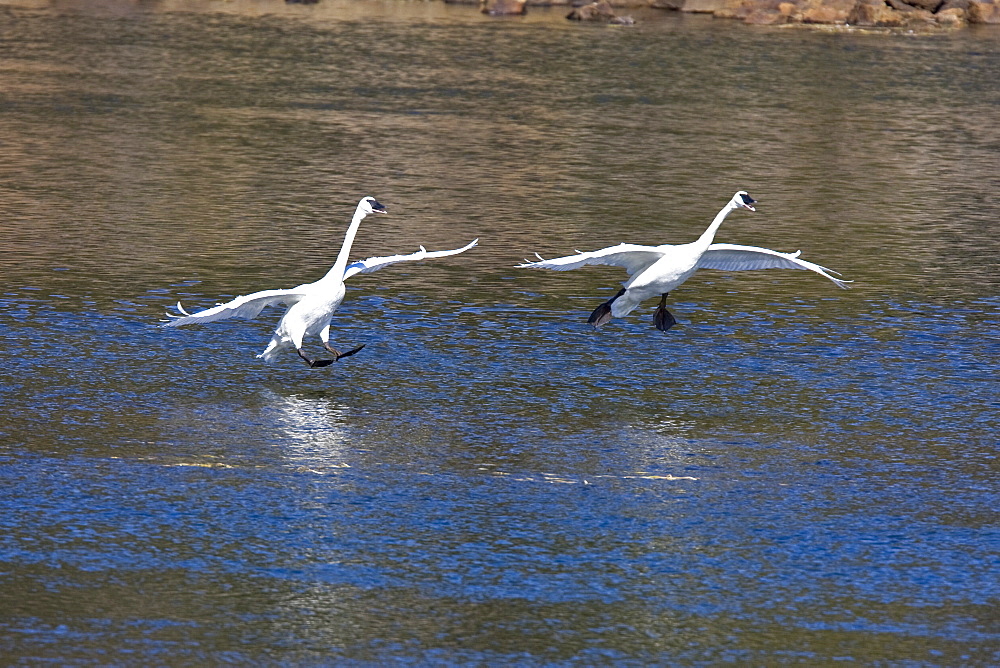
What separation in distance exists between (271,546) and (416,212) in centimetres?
897

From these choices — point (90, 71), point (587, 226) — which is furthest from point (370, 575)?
point (90, 71)

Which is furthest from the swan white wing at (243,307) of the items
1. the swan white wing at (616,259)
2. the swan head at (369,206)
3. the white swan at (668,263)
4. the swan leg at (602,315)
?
the swan leg at (602,315)

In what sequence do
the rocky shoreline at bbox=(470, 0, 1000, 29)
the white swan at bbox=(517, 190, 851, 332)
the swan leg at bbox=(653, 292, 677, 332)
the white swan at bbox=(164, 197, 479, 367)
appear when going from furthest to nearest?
the rocky shoreline at bbox=(470, 0, 1000, 29)
the swan leg at bbox=(653, 292, 677, 332)
the white swan at bbox=(517, 190, 851, 332)
the white swan at bbox=(164, 197, 479, 367)

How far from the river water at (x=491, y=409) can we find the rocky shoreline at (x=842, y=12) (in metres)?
22.6

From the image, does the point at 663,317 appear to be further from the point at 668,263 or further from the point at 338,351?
the point at 338,351

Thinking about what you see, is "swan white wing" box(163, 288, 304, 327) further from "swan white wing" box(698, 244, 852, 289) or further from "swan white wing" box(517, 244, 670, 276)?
"swan white wing" box(698, 244, 852, 289)

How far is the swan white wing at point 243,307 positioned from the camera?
32.0 feet

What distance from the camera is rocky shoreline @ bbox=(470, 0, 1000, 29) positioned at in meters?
43.8

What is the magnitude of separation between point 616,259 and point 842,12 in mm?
35233

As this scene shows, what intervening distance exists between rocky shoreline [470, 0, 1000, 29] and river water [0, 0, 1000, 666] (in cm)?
2260

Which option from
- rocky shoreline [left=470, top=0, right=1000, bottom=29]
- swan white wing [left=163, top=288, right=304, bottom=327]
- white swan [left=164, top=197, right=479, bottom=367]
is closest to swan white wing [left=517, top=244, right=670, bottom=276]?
white swan [left=164, top=197, right=479, bottom=367]

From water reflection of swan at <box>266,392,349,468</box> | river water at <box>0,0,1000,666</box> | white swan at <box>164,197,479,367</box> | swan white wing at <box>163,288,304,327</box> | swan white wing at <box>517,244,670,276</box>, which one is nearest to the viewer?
river water at <box>0,0,1000,666</box>

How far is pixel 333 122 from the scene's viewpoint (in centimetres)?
2253

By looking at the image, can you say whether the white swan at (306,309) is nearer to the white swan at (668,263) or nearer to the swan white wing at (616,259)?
the swan white wing at (616,259)
